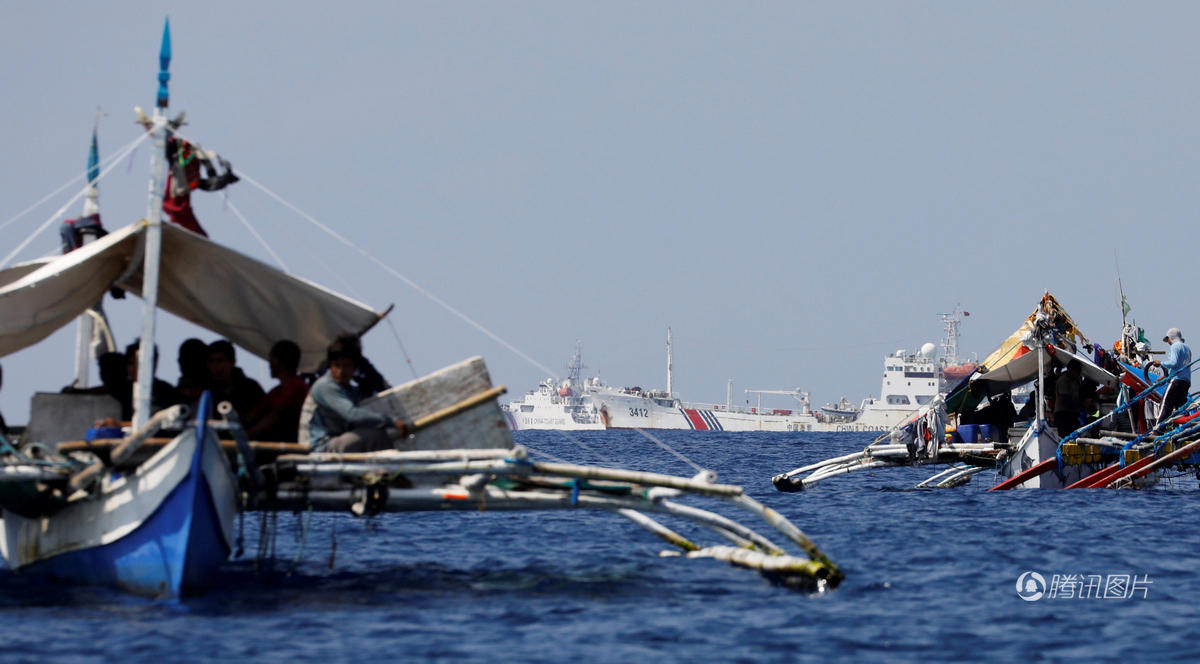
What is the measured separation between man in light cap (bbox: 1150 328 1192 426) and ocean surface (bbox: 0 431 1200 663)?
682 centimetres

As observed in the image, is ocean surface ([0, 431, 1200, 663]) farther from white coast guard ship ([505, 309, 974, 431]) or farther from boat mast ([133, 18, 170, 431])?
white coast guard ship ([505, 309, 974, 431])

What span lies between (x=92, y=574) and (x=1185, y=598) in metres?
9.85

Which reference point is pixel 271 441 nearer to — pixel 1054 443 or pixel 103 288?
pixel 103 288

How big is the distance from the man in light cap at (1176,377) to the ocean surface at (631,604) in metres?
6.82

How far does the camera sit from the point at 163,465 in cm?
1031

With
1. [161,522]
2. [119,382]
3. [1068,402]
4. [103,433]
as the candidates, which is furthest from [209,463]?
[1068,402]

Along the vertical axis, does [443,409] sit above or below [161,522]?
above

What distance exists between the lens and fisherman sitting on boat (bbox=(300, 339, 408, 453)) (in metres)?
11.6

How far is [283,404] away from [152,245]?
191 centimetres

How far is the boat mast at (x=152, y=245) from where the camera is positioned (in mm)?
11180

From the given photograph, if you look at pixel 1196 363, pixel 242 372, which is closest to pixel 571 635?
pixel 242 372

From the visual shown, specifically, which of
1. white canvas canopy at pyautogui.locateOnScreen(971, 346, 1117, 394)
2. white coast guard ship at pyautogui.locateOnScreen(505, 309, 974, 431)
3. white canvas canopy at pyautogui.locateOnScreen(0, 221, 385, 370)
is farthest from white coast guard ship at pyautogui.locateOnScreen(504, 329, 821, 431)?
white canvas canopy at pyautogui.locateOnScreen(0, 221, 385, 370)

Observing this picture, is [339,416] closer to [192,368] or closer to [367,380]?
[367,380]

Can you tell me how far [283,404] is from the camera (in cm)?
1218
